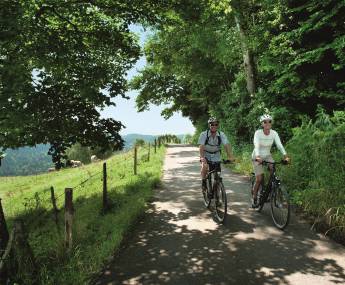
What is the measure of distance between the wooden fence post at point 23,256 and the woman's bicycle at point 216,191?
13.7 ft

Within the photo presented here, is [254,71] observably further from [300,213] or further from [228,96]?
[300,213]

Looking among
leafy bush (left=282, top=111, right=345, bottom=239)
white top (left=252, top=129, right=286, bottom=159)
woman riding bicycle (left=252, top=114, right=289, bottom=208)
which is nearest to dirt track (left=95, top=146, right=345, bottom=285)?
leafy bush (left=282, top=111, right=345, bottom=239)

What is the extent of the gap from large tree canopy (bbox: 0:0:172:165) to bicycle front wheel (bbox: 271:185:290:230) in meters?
4.47

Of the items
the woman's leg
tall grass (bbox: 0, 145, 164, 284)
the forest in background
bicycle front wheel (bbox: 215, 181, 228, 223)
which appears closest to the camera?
tall grass (bbox: 0, 145, 164, 284)

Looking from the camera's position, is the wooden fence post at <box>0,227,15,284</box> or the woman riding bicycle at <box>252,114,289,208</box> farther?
the woman riding bicycle at <box>252,114,289,208</box>

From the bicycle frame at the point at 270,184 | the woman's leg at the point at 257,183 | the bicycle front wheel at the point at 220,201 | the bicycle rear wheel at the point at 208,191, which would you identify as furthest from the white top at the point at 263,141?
the bicycle rear wheel at the point at 208,191

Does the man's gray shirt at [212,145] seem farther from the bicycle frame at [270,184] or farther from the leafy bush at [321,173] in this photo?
the leafy bush at [321,173]

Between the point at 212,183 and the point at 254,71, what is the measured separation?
1226cm

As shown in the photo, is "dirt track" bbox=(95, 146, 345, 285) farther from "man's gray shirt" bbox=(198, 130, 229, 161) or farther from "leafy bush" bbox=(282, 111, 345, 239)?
"man's gray shirt" bbox=(198, 130, 229, 161)

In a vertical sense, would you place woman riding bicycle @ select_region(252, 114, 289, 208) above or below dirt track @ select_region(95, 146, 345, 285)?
above

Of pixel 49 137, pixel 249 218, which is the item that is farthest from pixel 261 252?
pixel 49 137

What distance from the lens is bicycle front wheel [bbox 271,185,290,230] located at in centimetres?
772

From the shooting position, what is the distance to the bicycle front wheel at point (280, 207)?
7.72m

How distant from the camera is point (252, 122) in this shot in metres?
17.8
